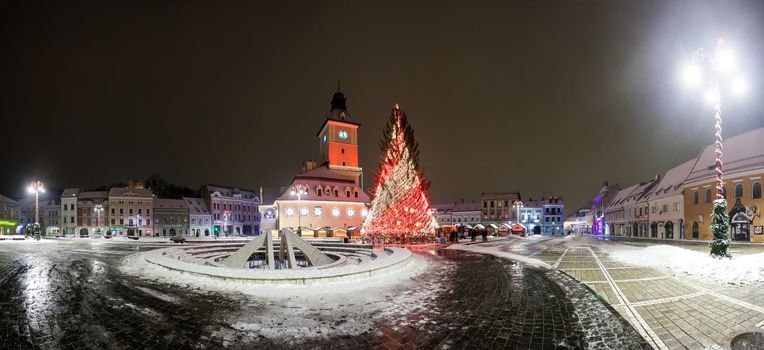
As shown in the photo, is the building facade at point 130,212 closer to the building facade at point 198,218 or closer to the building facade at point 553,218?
the building facade at point 198,218

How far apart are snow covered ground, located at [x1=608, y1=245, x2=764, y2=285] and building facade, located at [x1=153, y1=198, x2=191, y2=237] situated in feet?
297

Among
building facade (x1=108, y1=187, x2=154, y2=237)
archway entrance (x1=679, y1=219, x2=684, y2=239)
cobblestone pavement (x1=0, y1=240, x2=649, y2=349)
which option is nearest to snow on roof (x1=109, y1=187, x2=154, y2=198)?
building facade (x1=108, y1=187, x2=154, y2=237)

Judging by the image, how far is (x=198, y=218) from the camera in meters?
87.6

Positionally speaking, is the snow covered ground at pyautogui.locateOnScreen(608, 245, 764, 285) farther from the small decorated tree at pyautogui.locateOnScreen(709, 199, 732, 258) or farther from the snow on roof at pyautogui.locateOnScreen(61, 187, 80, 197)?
the snow on roof at pyautogui.locateOnScreen(61, 187, 80, 197)

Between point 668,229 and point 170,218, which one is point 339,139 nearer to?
point 170,218

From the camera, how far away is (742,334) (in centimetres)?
669

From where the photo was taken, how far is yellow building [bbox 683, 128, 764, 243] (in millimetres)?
37156

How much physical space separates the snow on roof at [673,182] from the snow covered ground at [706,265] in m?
40.3

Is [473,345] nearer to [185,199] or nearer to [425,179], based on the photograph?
[425,179]

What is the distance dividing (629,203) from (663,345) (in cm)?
7778

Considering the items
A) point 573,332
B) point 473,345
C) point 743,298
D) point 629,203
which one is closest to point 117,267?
point 473,345

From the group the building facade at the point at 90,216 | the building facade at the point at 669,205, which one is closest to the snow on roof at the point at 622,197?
the building facade at the point at 669,205

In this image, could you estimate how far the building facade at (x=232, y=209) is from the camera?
88.9 meters

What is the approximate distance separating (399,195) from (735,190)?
37615mm
